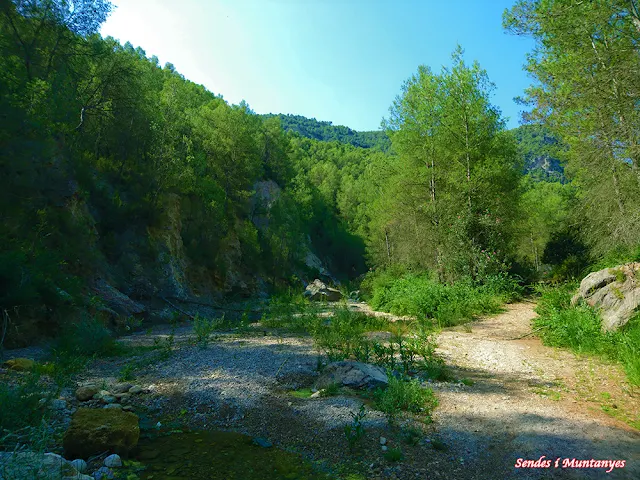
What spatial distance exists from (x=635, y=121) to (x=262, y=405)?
1172cm

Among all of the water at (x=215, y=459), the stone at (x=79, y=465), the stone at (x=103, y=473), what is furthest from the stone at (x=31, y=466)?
the water at (x=215, y=459)

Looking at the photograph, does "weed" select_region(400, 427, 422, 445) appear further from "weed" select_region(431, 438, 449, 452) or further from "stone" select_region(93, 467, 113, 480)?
"stone" select_region(93, 467, 113, 480)

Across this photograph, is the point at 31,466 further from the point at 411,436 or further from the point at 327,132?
the point at 327,132

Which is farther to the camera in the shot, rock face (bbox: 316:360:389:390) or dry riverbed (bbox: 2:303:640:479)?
rock face (bbox: 316:360:389:390)

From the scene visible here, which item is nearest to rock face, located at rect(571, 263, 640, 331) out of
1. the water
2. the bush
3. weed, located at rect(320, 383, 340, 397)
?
the bush

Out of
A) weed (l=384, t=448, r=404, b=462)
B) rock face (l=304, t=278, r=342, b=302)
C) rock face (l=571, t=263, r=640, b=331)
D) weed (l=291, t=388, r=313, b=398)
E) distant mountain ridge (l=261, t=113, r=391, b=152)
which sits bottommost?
rock face (l=304, t=278, r=342, b=302)

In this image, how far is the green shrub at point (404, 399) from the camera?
17.4 ft

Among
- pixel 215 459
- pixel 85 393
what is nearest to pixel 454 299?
pixel 215 459

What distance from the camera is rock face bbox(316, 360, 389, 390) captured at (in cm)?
621

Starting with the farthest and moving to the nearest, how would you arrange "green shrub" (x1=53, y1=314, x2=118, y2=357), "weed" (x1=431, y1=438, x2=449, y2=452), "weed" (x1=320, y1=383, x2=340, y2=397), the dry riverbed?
"green shrub" (x1=53, y1=314, x2=118, y2=357) < "weed" (x1=320, y1=383, x2=340, y2=397) < "weed" (x1=431, y1=438, x2=449, y2=452) < the dry riverbed

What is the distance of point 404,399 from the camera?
215 inches

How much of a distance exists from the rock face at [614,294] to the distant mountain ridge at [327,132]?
501 ft

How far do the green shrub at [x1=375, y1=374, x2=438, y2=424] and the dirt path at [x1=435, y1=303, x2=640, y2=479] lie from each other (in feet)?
0.65

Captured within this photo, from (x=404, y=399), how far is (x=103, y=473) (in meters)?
3.78
